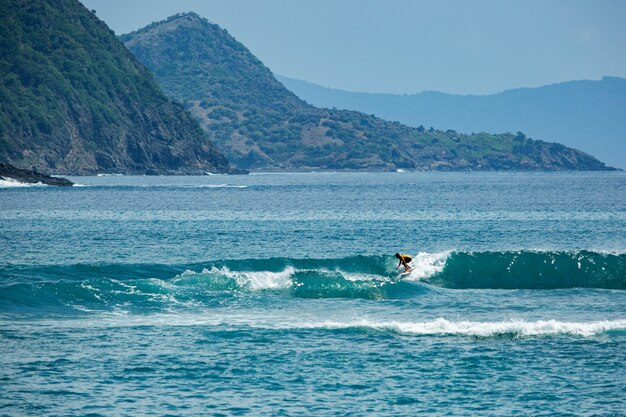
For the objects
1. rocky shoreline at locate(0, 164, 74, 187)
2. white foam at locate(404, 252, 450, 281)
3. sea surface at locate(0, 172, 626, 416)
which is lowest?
sea surface at locate(0, 172, 626, 416)

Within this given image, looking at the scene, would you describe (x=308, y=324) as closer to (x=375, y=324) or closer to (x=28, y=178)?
(x=375, y=324)

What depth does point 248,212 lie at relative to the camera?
314ft

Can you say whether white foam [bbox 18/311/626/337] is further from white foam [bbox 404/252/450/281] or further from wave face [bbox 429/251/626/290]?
white foam [bbox 404/252/450/281]

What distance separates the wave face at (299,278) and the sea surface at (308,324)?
0.12 metres

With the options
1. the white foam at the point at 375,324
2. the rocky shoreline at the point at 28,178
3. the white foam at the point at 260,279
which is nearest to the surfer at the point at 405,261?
the white foam at the point at 260,279

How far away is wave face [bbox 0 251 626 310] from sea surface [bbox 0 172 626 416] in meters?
0.12

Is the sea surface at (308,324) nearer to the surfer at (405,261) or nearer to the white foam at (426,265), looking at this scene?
the white foam at (426,265)

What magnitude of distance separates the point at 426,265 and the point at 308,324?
→ 53.7 feet

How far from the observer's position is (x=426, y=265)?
48.7 metres

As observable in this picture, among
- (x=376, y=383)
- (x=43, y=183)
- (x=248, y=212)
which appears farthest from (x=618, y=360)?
(x=43, y=183)

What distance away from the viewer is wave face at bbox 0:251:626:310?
131 ft

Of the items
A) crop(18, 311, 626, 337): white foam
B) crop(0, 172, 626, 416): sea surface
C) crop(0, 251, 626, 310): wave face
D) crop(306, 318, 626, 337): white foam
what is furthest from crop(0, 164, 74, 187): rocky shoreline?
crop(306, 318, 626, 337): white foam

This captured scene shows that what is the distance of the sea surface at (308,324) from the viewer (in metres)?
24.3

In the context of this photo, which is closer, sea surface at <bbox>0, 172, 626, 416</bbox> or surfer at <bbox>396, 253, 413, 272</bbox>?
sea surface at <bbox>0, 172, 626, 416</bbox>
